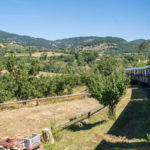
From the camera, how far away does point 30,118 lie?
1495cm

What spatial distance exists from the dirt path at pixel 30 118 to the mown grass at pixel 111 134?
2.34 meters

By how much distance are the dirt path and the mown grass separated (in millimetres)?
2337

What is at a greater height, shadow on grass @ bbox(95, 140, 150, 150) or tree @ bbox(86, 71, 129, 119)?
tree @ bbox(86, 71, 129, 119)

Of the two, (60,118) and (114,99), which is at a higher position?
(114,99)

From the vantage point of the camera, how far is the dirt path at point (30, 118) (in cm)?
1215

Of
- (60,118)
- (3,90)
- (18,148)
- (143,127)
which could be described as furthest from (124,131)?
(3,90)

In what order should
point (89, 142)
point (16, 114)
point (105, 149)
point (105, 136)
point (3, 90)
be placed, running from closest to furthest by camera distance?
point (105, 149)
point (89, 142)
point (105, 136)
point (16, 114)
point (3, 90)

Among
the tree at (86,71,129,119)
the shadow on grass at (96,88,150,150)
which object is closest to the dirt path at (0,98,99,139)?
the tree at (86,71,129,119)

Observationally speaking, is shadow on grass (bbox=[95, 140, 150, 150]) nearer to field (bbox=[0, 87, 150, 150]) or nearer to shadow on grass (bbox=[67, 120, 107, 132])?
field (bbox=[0, 87, 150, 150])

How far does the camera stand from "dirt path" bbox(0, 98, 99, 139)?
39.9 feet

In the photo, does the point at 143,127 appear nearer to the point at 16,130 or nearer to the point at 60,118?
the point at 60,118

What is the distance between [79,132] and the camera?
11961 millimetres

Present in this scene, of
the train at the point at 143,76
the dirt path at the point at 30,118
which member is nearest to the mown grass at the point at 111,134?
the dirt path at the point at 30,118

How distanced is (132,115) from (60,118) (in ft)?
18.1
